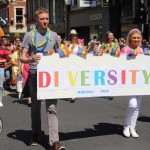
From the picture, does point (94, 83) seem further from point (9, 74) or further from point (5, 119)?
point (9, 74)

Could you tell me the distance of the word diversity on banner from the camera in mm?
6141

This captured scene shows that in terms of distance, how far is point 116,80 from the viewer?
21.5 feet

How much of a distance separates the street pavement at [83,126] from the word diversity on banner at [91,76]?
75 centimetres

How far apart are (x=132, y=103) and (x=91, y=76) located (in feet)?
2.70

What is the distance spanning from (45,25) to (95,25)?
86.8 feet

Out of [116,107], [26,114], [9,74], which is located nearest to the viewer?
[26,114]

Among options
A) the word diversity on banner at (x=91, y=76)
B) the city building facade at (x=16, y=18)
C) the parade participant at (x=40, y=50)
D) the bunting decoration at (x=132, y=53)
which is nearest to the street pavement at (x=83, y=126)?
the parade participant at (x=40, y=50)

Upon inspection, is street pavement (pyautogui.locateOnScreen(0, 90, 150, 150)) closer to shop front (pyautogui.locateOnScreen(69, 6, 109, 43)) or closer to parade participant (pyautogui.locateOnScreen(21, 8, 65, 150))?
parade participant (pyautogui.locateOnScreen(21, 8, 65, 150))

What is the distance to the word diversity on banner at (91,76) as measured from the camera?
614 centimetres

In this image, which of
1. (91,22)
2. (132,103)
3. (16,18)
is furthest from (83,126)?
(16,18)

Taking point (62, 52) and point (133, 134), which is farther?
point (133, 134)

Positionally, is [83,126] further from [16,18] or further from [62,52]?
[16,18]

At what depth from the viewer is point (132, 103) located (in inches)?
265

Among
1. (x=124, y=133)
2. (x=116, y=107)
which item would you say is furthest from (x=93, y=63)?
(x=116, y=107)
